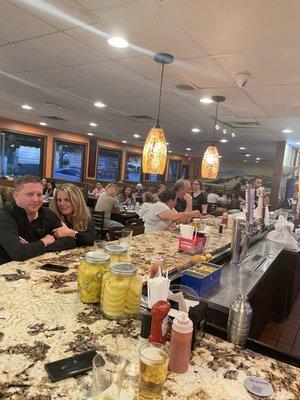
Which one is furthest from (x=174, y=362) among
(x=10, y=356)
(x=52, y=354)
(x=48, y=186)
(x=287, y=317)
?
(x=48, y=186)

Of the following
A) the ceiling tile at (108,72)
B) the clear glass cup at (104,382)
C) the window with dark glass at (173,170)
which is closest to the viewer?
the clear glass cup at (104,382)

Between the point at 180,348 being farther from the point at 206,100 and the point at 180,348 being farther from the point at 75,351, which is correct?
the point at 206,100

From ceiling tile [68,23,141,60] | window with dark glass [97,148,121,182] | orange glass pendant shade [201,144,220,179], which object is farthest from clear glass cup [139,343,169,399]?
window with dark glass [97,148,121,182]

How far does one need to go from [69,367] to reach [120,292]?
37 cm

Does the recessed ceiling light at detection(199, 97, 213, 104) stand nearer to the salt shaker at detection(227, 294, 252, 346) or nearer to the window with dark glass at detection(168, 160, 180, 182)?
the salt shaker at detection(227, 294, 252, 346)

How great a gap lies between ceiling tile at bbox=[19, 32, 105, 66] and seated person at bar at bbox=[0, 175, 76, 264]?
1344mm

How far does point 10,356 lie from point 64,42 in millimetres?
2688

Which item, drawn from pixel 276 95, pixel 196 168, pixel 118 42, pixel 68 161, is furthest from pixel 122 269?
pixel 196 168

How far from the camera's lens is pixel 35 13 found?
233cm

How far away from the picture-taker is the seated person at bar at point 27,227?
1974 mm

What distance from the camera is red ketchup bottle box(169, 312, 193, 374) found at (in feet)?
3.33

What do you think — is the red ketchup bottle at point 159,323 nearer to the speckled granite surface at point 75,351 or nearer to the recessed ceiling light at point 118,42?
the speckled granite surface at point 75,351

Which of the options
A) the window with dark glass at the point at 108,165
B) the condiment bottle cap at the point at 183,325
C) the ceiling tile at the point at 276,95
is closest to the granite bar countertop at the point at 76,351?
the condiment bottle cap at the point at 183,325

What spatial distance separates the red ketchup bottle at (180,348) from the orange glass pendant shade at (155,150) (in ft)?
8.94
